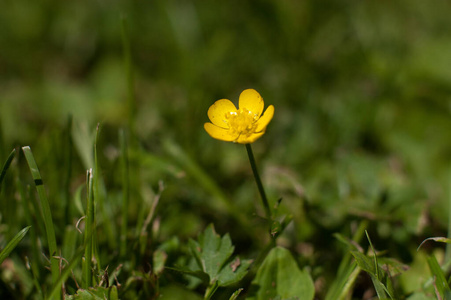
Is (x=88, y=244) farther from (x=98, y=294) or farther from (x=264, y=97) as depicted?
(x=264, y=97)

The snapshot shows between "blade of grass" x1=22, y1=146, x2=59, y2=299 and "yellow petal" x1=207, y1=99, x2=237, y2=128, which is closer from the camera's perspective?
"blade of grass" x1=22, y1=146, x2=59, y2=299

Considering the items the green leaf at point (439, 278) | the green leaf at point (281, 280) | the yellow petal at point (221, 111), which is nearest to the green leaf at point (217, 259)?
the green leaf at point (281, 280)

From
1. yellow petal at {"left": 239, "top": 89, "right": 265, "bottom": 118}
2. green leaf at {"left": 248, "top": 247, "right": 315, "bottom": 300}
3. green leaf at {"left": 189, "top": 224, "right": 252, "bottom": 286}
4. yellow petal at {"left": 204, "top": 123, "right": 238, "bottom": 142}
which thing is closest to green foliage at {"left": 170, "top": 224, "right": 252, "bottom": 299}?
green leaf at {"left": 189, "top": 224, "right": 252, "bottom": 286}

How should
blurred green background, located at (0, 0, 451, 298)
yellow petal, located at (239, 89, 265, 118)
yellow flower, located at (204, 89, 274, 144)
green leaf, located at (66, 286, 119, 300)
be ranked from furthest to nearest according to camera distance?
blurred green background, located at (0, 0, 451, 298) < yellow petal, located at (239, 89, 265, 118) < yellow flower, located at (204, 89, 274, 144) < green leaf, located at (66, 286, 119, 300)

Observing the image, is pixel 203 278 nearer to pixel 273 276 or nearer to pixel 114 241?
pixel 273 276

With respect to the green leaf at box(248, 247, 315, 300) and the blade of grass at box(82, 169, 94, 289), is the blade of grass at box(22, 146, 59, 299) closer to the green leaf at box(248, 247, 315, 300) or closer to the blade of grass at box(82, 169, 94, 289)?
the blade of grass at box(82, 169, 94, 289)

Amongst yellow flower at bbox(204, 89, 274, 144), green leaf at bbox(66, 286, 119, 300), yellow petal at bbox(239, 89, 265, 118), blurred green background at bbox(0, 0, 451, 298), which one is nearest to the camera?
green leaf at bbox(66, 286, 119, 300)

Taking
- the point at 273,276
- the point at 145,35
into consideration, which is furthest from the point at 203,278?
the point at 145,35
